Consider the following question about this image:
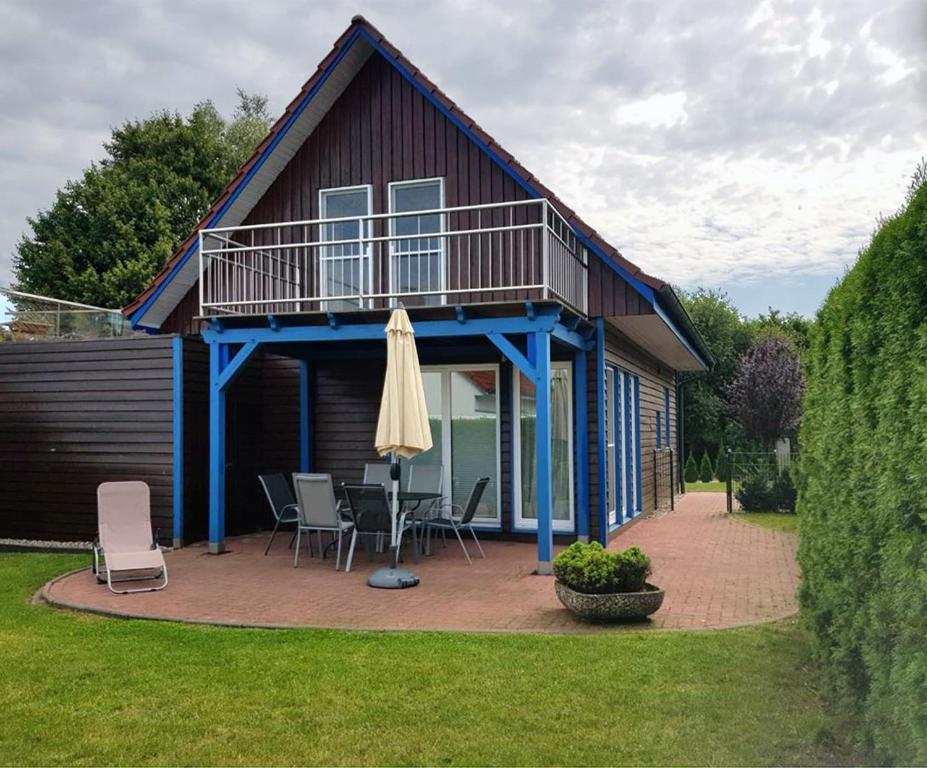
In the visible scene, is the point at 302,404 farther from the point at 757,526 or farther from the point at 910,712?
the point at 910,712

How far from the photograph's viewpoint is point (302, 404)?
12359 mm

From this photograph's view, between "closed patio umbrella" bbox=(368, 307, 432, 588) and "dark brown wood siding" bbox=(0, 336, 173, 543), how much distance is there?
13.7ft

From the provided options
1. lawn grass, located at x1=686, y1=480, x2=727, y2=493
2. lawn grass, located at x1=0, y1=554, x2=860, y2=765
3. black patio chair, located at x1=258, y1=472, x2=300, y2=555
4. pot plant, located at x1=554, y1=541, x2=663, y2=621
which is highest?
black patio chair, located at x1=258, y1=472, x2=300, y2=555

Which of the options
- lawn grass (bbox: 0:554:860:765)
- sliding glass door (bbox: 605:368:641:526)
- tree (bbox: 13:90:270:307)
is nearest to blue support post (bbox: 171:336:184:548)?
lawn grass (bbox: 0:554:860:765)

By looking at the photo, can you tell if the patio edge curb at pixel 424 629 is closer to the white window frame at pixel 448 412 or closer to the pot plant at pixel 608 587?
the pot plant at pixel 608 587

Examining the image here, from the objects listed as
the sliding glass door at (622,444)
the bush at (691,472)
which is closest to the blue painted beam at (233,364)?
the sliding glass door at (622,444)

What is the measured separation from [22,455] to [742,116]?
10.8 meters

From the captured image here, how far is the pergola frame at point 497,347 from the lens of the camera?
348 inches

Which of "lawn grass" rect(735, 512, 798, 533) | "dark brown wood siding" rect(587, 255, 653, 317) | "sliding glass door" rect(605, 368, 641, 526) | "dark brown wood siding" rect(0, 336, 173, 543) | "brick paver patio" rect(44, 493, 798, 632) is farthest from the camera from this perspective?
"lawn grass" rect(735, 512, 798, 533)

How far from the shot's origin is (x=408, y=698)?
15.3ft

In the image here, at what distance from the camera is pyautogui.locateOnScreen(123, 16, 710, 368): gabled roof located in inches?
412

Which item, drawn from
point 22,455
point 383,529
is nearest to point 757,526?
point 383,529

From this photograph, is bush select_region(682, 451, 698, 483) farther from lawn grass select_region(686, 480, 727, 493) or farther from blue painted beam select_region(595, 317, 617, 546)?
blue painted beam select_region(595, 317, 617, 546)

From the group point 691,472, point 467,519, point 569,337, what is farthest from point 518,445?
point 691,472
